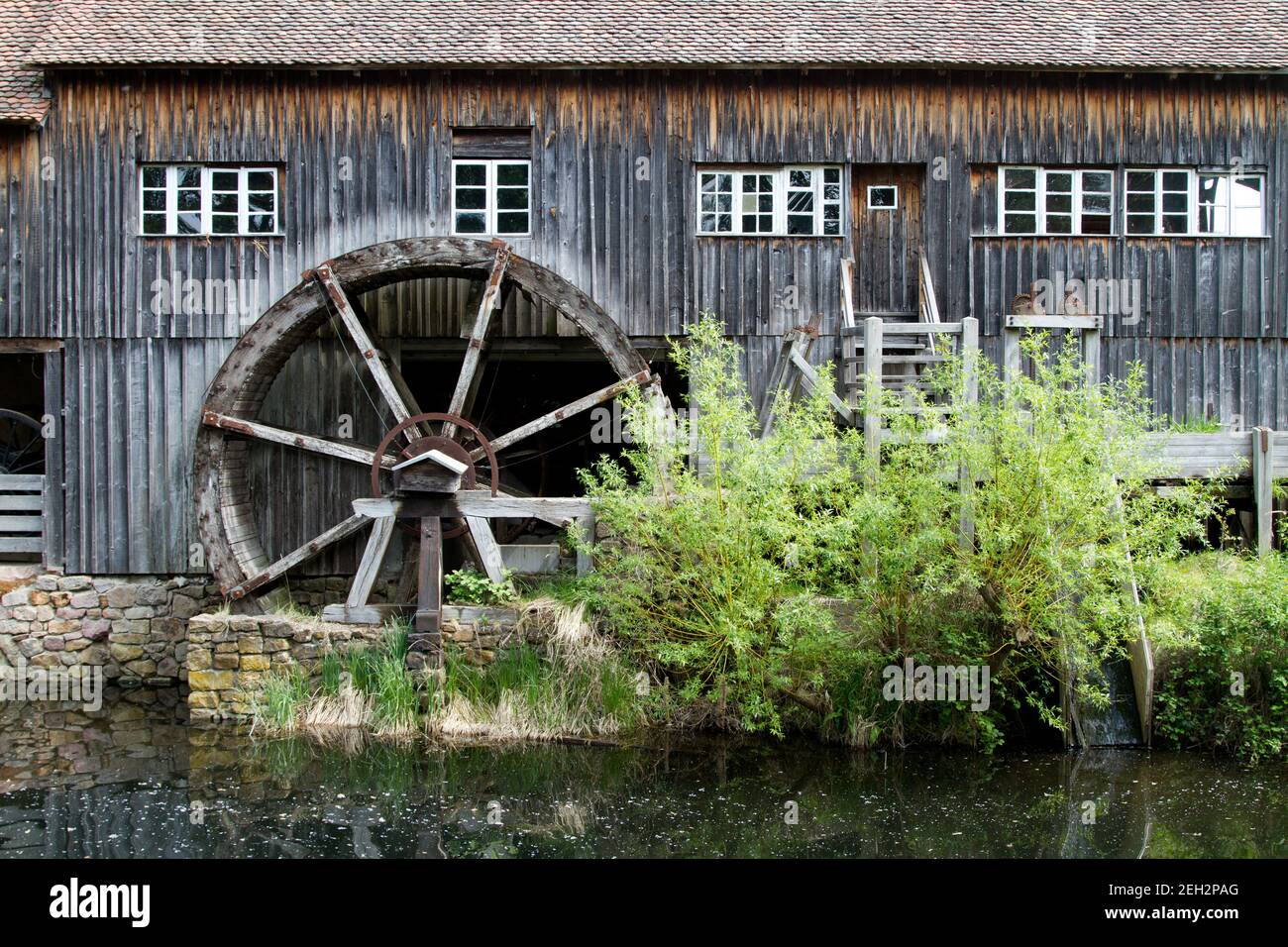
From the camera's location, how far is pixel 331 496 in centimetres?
1211

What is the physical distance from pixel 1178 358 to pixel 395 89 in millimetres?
8334

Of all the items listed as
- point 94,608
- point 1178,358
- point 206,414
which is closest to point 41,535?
point 94,608

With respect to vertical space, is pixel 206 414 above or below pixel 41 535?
above

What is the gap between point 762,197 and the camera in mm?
11906

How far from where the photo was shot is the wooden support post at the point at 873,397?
9.31 m

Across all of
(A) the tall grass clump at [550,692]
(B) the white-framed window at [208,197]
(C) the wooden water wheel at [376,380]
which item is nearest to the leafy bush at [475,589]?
(C) the wooden water wheel at [376,380]

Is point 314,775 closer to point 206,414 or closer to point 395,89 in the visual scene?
point 206,414

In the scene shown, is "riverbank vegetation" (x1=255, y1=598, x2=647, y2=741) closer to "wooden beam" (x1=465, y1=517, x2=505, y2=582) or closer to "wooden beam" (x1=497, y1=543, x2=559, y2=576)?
"wooden beam" (x1=465, y1=517, x2=505, y2=582)

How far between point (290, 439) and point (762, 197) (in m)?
5.21

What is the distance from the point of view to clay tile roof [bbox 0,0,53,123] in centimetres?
1142

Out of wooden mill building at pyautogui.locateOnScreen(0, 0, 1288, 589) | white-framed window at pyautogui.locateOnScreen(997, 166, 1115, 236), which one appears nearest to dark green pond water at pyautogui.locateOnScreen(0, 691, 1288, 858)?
wooden mill building at pyautogui.locateOnScreen(0, 0, 1288, 589)

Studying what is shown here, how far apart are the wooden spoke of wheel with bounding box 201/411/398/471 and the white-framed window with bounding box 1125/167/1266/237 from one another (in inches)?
312

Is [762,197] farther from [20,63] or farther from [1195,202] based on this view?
Answer: [20,63]
